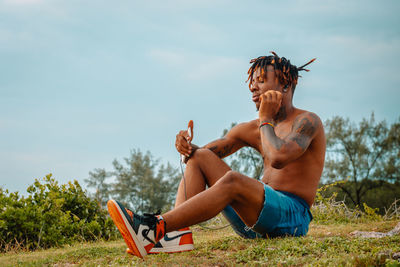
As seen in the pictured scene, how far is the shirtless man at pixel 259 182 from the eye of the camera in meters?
3.12

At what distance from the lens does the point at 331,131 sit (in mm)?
27438

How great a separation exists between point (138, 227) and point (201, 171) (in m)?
1.17

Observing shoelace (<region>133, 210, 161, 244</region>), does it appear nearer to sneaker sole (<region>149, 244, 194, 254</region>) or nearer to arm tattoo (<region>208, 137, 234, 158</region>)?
sneaker sole (<region>149, 244, 194, 254</region>)

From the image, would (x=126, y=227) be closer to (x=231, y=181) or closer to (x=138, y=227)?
(x=138, y=227)

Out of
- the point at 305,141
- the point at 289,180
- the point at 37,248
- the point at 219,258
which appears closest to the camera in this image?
the point at 219,258

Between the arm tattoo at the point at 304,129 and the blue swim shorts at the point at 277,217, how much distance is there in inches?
19.6

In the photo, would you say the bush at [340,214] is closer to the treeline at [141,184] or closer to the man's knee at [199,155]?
the man's knee at [199,155]

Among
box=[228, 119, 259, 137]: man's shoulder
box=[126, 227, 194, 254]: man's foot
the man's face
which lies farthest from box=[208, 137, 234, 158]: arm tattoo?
box=[126, 227, 194, 254]: man's foot

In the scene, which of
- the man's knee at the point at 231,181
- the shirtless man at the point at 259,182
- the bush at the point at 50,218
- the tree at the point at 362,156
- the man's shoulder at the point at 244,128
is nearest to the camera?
the shirtless man at the point at 259,182

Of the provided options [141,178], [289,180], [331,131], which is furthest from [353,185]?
[289,180]

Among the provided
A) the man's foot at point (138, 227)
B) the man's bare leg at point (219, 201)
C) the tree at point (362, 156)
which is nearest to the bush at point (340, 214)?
the man's bare leg at point (219, 201)

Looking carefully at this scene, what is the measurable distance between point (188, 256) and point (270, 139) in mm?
1256

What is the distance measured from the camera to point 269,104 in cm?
372

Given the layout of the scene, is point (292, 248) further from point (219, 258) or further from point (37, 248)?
point (37, 248)
